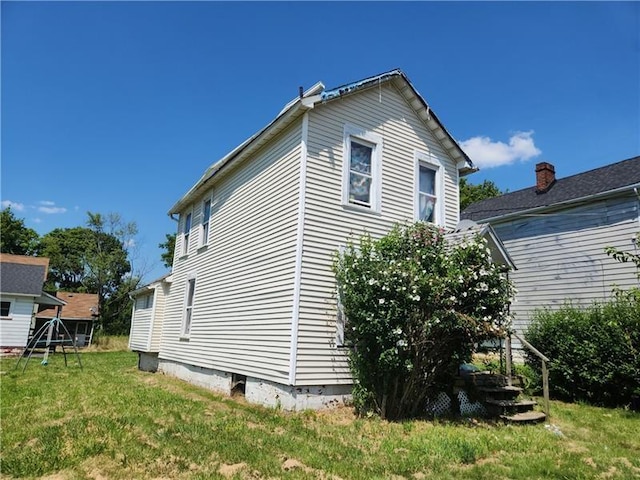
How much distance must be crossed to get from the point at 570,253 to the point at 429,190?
6.33 m

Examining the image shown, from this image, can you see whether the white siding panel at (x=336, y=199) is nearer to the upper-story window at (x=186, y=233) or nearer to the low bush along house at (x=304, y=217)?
the low bush along house at (x=304, y=217)

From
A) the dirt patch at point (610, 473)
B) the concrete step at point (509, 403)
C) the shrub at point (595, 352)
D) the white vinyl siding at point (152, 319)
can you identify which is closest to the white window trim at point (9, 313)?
the white vinyl siding at point (152, 319)

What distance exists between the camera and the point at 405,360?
736 cm

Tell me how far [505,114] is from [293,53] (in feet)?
26.4

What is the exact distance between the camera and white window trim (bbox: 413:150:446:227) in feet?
35.8

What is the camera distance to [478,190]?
40781mm

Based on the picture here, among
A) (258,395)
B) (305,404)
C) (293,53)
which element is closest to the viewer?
(305,404)

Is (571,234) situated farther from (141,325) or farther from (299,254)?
(141,325)

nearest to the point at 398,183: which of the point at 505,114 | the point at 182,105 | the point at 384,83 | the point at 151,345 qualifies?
the point at 384,83

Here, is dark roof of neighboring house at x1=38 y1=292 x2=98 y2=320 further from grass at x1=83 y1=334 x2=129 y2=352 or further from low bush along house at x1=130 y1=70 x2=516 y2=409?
low bush along house at x1=130 y1=70 x2=516 y2=409

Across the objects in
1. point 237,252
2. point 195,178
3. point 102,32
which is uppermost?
point 102,32

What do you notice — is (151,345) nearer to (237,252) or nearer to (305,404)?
(237,252)

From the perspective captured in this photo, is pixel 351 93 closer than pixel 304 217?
No

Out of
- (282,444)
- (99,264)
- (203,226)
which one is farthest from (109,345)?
(282,444)
